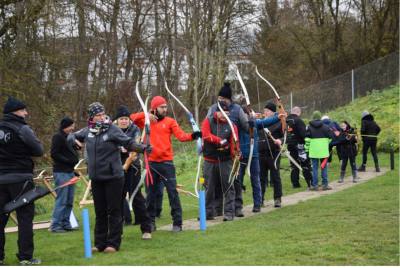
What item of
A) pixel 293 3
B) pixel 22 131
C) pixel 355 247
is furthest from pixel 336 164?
pixel 293 3

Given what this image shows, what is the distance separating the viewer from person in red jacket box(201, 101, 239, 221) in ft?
22.1

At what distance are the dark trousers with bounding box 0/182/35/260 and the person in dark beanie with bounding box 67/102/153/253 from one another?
782mm

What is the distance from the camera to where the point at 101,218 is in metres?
5.19

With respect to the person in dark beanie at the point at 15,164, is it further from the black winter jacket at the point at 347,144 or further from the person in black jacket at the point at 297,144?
the black winter jacket at the point at 347,144

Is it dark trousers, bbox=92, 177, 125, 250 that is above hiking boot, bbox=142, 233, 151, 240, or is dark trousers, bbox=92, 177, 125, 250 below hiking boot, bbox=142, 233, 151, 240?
above

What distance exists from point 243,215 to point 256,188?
652mm

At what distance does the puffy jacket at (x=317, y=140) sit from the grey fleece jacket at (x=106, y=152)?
19.8 feet

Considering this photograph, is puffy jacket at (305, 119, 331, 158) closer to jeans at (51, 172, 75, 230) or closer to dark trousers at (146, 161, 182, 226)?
dark trousers at (146, 161, 182, 226)

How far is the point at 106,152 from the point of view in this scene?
5.10 metres

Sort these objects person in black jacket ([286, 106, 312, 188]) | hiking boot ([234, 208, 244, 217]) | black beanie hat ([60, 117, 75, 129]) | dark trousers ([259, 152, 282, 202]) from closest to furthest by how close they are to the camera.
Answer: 1. black beanie hat ([60, 117, 75, 129])
2. hiking boot ([234, 208, 244, 217])
3. dark trousers ([259, 152, 282, 202])
4. person in black jacket ([286, 106, 312, 188])

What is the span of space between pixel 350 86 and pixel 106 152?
791 inches

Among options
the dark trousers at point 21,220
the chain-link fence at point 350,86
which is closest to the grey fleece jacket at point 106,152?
the dark trousers at point 21,220

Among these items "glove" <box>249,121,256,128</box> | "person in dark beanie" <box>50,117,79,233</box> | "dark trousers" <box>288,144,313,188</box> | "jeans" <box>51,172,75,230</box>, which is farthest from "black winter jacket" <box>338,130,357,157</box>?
"jeans" <box>51,172,75,230</box>

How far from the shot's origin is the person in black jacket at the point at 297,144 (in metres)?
10.4
